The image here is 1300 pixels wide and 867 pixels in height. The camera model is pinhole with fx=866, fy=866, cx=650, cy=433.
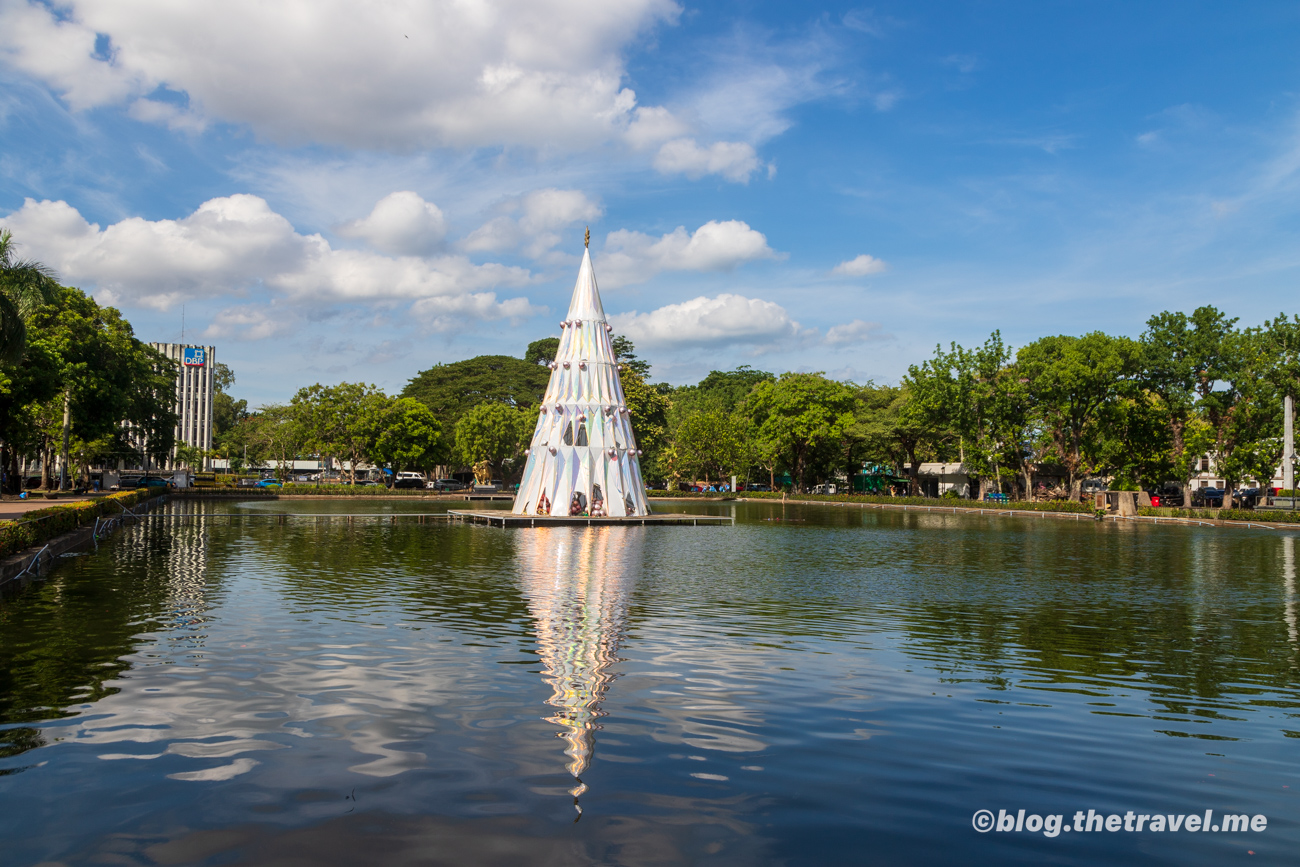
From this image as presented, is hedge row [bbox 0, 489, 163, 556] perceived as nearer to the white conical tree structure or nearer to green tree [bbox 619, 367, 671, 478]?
the white conical tree structure

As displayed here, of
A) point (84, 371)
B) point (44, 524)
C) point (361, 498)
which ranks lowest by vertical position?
point (361, 498)

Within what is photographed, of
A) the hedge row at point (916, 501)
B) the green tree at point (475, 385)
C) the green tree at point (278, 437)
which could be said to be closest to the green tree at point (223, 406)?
the green tree at point (278, 437)

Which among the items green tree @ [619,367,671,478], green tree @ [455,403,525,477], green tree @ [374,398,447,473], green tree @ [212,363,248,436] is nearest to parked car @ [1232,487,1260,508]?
green tree @ [619,367,671,478]

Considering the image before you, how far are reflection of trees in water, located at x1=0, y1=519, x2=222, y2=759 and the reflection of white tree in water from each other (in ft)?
16.9

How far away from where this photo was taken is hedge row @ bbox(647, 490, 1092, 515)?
5822 centimetres

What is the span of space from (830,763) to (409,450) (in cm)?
8196

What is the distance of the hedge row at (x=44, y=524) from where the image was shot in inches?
786

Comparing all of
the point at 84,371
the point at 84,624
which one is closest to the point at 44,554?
the point at 84,624

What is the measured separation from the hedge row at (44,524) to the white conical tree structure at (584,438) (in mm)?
19474

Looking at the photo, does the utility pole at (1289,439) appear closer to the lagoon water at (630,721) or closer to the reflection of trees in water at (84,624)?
the lagoon water at (630,721)

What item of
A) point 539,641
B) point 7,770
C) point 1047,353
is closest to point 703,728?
point 539,641

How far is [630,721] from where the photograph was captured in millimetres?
9125

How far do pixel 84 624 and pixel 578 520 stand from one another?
28.0 m

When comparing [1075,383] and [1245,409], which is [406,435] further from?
[1245,409]
